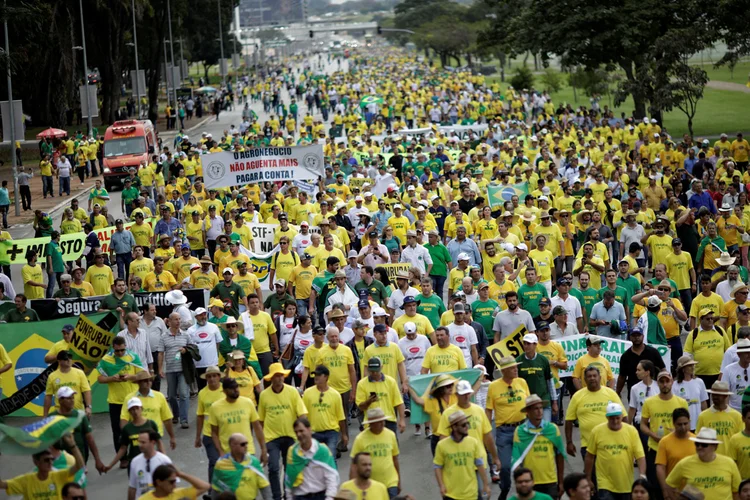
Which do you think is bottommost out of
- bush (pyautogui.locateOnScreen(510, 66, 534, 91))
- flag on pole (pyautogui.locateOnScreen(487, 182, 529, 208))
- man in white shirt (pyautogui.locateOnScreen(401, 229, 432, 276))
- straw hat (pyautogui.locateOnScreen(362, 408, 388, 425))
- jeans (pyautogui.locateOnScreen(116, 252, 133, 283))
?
bush (pyautogui.locateOnScreen(510, 66, 534, 91))

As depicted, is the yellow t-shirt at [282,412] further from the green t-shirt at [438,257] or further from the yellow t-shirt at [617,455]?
the green t-shirt at [438,257]

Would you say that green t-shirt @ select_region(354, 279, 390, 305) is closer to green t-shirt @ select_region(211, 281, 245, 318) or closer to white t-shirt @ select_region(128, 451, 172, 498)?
green t-shirt @ select_region(211, 281, 245, 318)

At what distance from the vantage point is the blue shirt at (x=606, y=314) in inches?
575

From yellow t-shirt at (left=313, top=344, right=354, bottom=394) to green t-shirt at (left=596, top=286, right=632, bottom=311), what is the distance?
11.4 ft

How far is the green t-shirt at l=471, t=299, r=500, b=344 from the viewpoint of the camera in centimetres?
1535

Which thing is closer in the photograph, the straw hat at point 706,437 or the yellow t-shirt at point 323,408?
the straw hat at point 706,437

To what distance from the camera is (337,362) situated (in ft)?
43.5

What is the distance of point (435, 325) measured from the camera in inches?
610

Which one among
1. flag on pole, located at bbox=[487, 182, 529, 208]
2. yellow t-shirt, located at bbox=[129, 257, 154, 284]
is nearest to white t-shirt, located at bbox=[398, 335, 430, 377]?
yellow t-shirt, located at bbox=[129, 257, 154, 284]

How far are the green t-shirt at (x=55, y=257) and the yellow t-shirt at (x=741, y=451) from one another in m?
13.9

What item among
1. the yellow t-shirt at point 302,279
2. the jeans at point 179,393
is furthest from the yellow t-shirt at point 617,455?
the yellow t-shirt at point 302,279

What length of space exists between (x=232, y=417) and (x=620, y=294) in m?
5.83

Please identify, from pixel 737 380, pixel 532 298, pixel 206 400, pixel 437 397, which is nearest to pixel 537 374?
pixel 437 397

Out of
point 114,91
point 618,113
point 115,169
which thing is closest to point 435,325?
point 115,169
